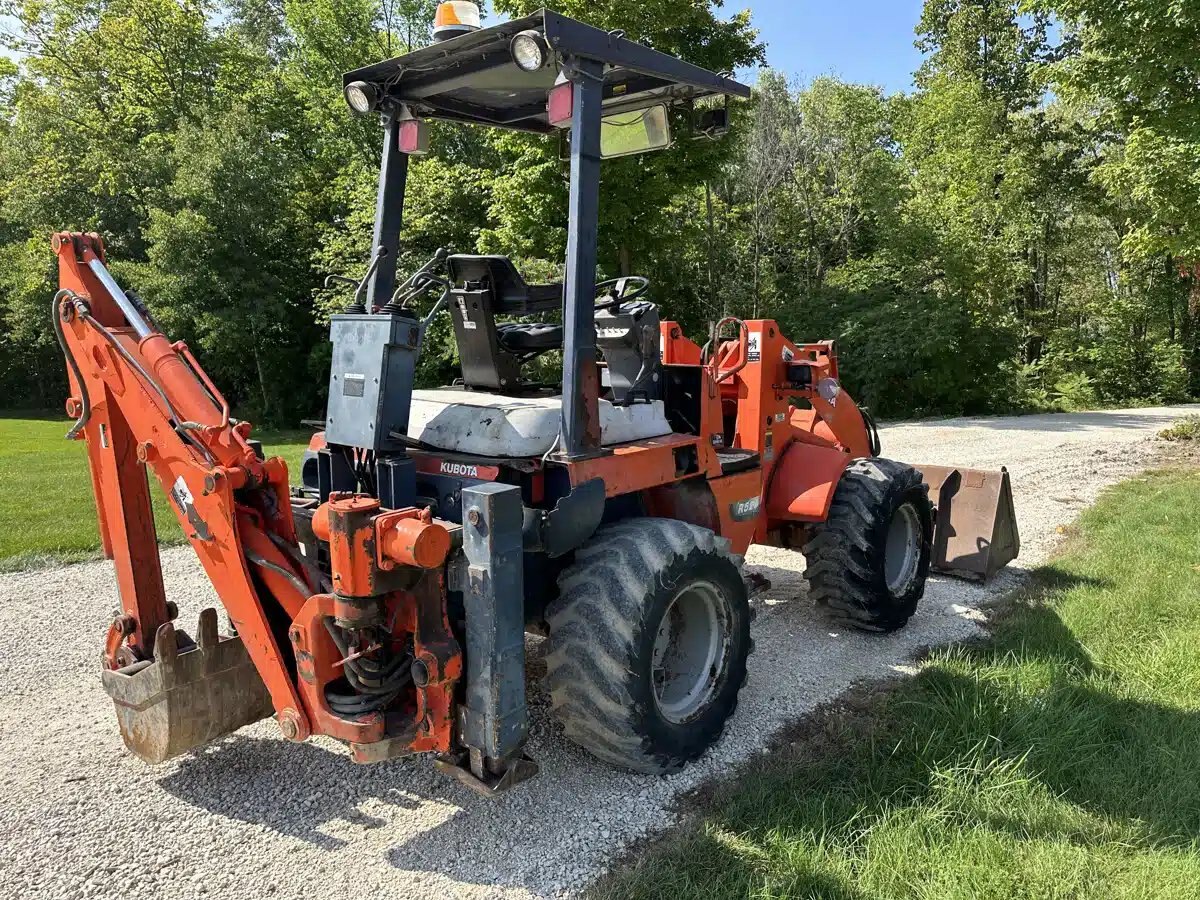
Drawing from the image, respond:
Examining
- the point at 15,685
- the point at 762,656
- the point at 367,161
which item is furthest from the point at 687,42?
the point at 15,685

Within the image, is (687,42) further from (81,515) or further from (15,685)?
(15,685)

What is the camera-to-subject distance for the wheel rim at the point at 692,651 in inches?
155

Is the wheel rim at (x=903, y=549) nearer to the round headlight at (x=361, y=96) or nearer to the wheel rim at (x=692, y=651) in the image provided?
the wheel rim at (x=692, y=651)

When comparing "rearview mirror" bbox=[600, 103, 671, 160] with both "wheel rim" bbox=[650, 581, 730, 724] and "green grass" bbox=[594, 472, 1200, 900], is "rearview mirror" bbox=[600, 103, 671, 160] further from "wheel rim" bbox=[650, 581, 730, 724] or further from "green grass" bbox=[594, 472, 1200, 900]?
"green grass" bbox=[594, 472, 1200, 900]

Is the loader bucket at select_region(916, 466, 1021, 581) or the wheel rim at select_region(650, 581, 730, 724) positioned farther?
the loader bucket at select_region(916, 466, 1021, 581)

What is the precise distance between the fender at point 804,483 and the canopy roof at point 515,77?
2267mm

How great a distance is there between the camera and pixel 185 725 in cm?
361

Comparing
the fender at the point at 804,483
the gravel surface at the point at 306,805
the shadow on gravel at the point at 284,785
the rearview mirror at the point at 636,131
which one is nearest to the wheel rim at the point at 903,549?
the gravel surface at the point at 306,805

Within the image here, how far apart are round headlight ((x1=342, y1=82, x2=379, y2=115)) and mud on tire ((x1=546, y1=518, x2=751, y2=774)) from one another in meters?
2.36

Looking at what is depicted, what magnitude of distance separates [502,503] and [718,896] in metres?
1.51

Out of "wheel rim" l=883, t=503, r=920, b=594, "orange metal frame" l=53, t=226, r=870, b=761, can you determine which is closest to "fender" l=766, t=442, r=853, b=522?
"wheel rim" l=883, t=503, r=920, b=594

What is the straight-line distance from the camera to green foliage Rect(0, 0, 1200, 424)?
708 inches

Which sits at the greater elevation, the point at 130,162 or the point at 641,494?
the point at 130,162

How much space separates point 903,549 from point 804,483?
98cm
